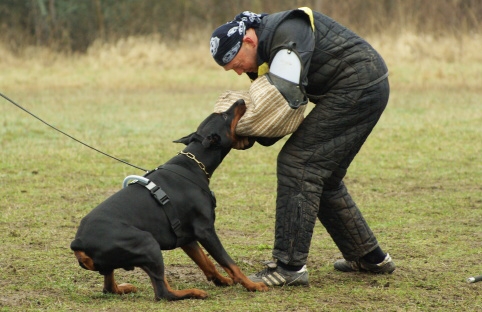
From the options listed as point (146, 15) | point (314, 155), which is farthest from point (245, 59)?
point (146, 15)

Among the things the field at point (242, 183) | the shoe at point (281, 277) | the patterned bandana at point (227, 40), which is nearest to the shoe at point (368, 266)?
the field at point (242, 183)

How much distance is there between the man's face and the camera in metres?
4.04

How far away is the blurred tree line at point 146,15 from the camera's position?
62.5 ft

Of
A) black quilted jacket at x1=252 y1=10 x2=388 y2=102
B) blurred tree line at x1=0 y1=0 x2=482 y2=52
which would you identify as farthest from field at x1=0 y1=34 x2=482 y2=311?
blurred tree line at x1=0 y1=0 x2=482 y2=52

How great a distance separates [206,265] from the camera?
169 inches

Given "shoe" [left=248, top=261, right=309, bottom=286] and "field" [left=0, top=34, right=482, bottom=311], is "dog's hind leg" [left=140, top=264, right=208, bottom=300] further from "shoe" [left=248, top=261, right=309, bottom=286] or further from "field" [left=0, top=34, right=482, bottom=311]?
"shoe" [left=248, top=261, right=309, bottom=286]

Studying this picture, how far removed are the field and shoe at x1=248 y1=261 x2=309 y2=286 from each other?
0.28 feet

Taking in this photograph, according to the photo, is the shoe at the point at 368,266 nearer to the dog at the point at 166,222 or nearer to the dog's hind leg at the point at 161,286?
the dog at the point at 166,222

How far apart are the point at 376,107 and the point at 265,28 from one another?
772 mm

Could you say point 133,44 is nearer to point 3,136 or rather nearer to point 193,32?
point 193,32

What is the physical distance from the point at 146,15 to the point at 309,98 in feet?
65.6

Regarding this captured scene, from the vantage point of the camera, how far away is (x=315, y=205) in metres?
4.21

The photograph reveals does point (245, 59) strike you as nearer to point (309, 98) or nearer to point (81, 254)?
point (309, 98)

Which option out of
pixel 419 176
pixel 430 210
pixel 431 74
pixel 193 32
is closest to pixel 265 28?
pixel 430 210
